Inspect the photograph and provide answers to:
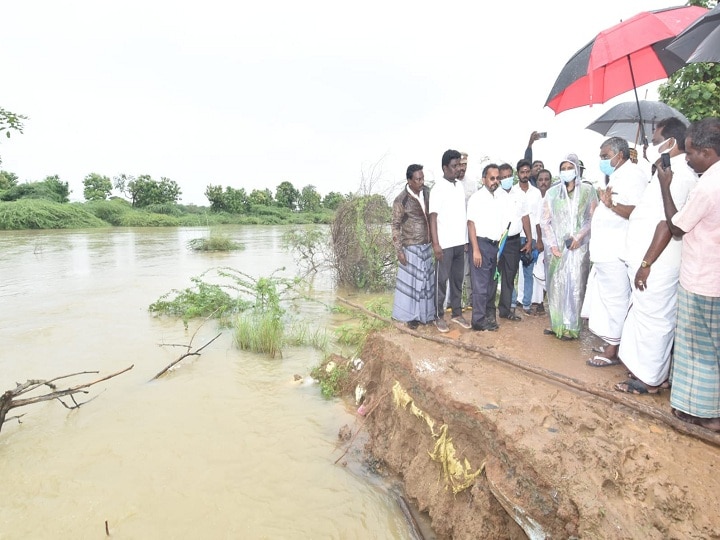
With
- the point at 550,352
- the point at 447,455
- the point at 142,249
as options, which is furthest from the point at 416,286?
the point at 142,249

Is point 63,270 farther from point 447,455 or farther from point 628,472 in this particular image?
point 628,472

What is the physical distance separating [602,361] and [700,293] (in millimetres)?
1155

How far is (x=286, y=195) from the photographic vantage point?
4747 centimetres

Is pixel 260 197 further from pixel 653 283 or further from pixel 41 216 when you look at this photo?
pixel 653 283

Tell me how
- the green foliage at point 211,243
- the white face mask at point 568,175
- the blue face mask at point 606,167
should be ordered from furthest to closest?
the green foliage at point 211,243, the white face mask at point 568,175, the blue face mask at point 606,167

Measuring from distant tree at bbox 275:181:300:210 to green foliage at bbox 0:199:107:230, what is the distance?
2065 cm

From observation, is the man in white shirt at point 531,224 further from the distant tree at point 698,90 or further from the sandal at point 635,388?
the distant tree at point 698,90

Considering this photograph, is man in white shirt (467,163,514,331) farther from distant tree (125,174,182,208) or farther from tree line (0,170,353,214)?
distant tree (125,174,182,208)

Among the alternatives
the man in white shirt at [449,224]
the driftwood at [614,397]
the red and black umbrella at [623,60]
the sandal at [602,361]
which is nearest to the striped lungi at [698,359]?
the driftwood at [614,397]

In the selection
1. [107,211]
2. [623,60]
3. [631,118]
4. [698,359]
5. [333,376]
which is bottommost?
[333,376]

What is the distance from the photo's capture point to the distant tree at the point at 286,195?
47.5 meters

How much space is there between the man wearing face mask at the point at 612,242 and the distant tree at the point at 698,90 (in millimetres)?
3959

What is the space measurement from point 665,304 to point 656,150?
1.37 metres

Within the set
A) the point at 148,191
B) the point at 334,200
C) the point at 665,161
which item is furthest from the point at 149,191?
the point at 665,161
